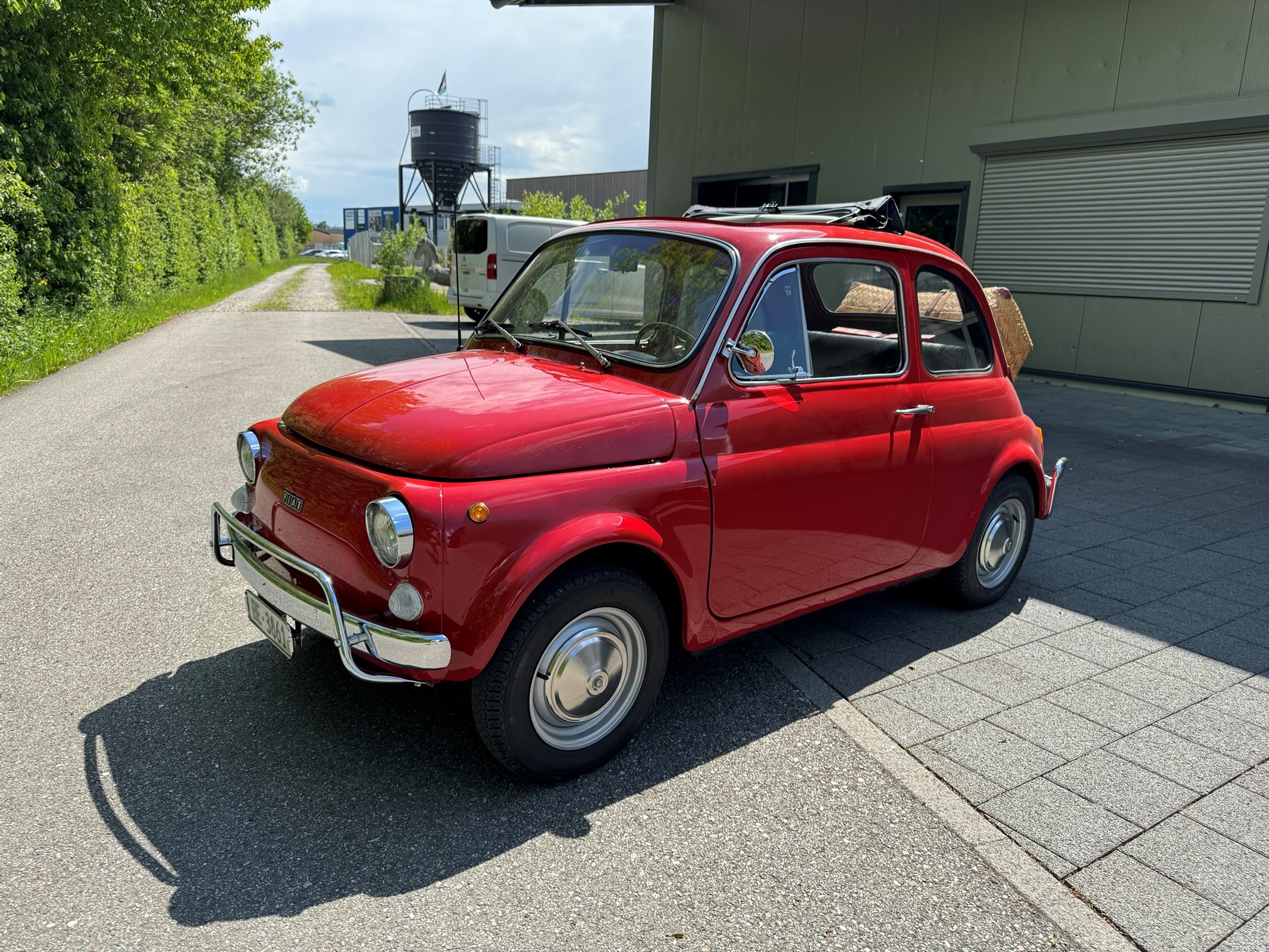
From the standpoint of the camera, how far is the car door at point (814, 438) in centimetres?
341

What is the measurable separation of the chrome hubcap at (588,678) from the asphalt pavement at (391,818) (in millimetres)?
184

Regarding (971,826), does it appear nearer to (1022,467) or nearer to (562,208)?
(1022,467)

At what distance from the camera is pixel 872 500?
3.94 meters

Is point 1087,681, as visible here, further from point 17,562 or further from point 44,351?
point 44,351

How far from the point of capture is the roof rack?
4.22 meters

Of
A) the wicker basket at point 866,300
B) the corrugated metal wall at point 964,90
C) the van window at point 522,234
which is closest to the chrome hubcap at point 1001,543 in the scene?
the wicker basket at point 866,300

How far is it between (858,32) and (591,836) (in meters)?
15.2

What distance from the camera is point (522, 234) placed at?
60.6 ft

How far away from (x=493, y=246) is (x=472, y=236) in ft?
2.10

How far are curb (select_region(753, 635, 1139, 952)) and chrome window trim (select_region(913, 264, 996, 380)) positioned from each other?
1555 mm

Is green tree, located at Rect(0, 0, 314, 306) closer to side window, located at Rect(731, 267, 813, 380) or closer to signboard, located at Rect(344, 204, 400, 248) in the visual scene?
side window, located at Rect(731, 267, 813, 380)

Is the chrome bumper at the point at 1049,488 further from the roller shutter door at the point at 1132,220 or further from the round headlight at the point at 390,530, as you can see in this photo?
the roller shutter door at the point at 1132,220

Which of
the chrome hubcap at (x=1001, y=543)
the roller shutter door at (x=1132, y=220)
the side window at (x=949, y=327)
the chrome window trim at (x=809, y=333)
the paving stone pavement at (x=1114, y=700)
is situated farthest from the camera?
the roller shutter door at (x=1132, y=220)

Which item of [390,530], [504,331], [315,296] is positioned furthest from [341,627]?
[315,296]
